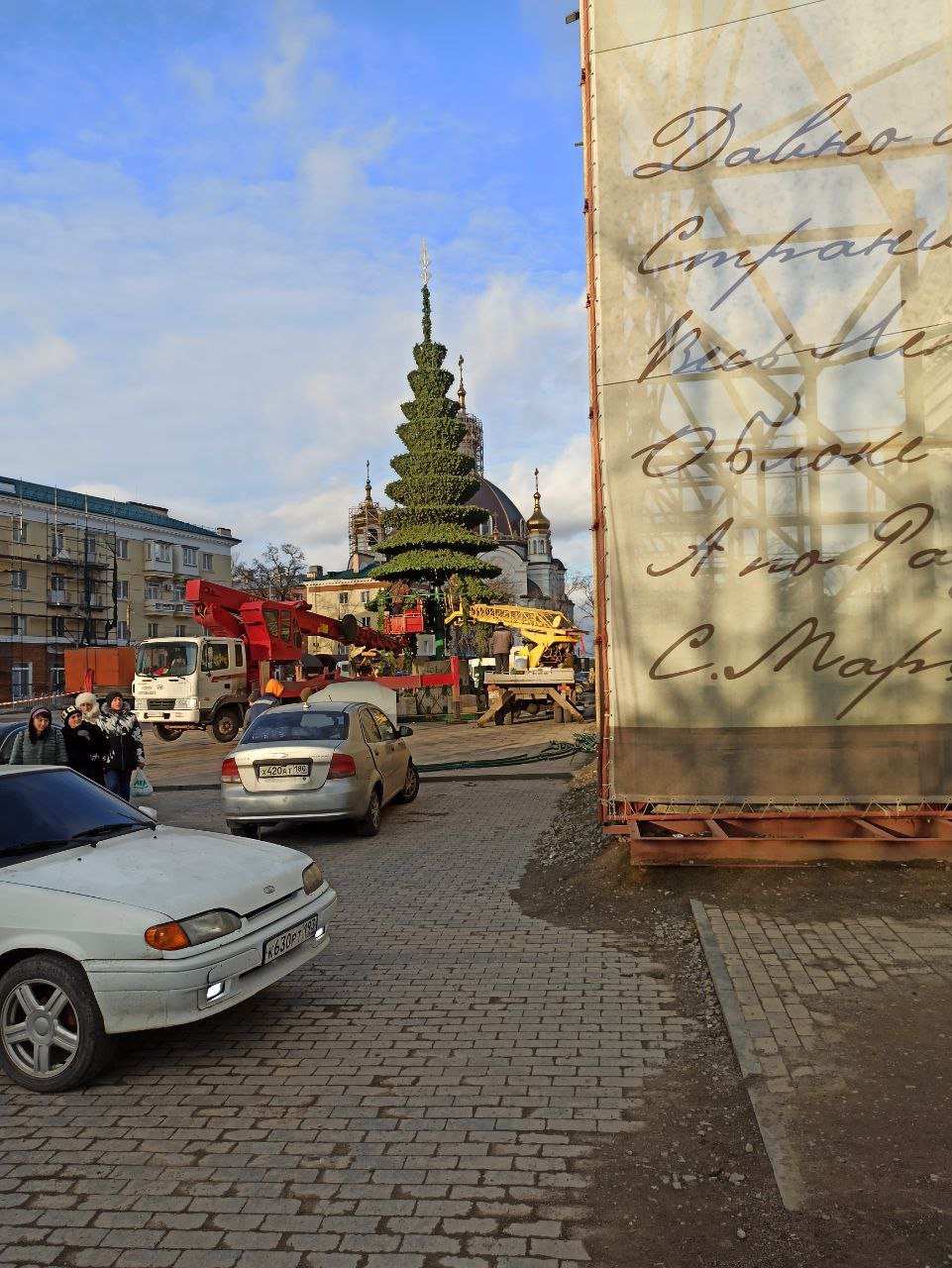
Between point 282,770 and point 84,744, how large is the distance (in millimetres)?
2130

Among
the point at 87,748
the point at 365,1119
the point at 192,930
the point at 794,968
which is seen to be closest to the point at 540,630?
the point at 87,748

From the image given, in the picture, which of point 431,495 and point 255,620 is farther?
point 431,495

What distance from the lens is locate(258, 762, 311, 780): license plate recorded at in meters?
10.4

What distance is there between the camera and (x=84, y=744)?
1052 centimetres

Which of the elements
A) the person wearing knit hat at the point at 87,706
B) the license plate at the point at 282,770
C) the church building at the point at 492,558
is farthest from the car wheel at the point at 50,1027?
the church building at the point at 492,558

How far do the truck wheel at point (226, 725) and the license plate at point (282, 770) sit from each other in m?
14.2

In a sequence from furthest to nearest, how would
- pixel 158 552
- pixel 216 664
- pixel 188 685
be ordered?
pixel 158 552, pixel 216 664, pixel 188 685

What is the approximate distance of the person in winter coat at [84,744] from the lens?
10.4 m

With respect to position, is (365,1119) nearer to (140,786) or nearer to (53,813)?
(53,813)

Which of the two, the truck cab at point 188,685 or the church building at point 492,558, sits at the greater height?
the church building at point 492,558

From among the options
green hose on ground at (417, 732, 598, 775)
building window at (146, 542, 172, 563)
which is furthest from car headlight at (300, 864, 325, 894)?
building window at (146, 542, 172, 563)

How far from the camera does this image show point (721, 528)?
7605 mm

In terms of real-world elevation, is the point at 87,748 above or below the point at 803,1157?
above

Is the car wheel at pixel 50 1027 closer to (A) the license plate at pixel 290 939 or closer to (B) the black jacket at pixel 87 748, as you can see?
(A) the license plate at pixel 290 939
